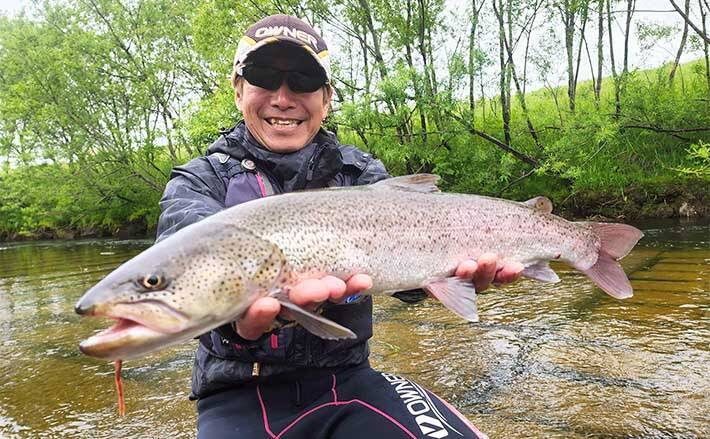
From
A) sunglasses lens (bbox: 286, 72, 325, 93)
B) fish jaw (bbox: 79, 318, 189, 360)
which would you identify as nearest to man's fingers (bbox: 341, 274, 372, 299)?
fish jaw (bbox: 79, 318, 189, 360)

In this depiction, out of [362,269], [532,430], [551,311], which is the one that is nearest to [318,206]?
[362,269]

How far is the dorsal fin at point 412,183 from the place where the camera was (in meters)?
2.84

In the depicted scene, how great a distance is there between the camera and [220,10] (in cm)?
2089

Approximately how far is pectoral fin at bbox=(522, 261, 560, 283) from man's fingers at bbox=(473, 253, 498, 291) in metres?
0.31

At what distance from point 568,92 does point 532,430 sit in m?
16.8

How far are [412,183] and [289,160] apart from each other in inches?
29.3

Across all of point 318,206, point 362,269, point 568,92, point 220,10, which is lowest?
point 362,269

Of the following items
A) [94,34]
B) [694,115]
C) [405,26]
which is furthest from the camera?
[94,34]

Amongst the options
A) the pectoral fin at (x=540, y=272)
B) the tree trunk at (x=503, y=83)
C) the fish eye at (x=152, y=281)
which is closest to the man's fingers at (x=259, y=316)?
the fish eye at (x=152, y=281)

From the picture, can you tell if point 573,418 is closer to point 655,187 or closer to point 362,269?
point 362,269

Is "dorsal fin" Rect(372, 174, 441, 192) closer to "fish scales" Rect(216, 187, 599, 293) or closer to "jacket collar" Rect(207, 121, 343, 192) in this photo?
"fish scales" Rect(216, 187, 599, 293)

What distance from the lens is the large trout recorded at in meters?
1.84

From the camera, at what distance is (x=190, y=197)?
2.65 m

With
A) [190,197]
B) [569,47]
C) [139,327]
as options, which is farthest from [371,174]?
[569,47]
